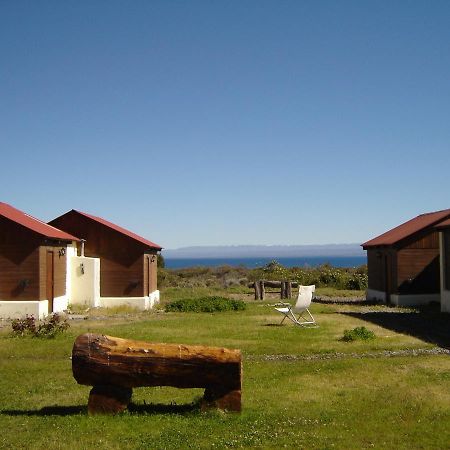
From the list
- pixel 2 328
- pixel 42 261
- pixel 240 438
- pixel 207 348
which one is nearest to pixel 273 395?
pixel 207 348

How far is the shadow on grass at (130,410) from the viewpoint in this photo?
802 cm

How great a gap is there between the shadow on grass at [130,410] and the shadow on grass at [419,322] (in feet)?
23.8

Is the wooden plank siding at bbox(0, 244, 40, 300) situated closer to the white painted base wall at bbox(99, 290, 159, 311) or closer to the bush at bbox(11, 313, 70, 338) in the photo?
the bush at bbox(11, 313, 70, 338)

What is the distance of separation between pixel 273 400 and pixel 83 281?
1728 cm

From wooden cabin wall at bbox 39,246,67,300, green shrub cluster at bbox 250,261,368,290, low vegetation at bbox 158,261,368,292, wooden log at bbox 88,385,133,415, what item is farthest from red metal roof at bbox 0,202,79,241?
green shrub cluster at bbox 250,261,368,290

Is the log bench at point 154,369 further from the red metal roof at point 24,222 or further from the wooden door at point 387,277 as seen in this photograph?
the wooden door at point 387,277

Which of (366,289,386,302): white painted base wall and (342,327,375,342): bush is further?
(366,289,386,302): white painted base wall

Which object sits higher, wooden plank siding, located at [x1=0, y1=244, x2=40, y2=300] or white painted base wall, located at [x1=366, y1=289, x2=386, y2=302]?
wooden plank siding, located at [x1=0, y1=244, x2=40, y2=300]

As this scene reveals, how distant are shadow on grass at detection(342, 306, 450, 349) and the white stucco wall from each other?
33.0ft

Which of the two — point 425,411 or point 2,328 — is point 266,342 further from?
point 2,328

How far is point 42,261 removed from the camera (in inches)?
827

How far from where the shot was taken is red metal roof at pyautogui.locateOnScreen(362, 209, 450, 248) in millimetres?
24875

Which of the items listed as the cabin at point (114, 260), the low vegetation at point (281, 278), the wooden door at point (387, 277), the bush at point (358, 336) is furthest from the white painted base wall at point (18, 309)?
the low vegetation at point (281, 278)

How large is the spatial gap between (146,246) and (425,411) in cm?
1876
